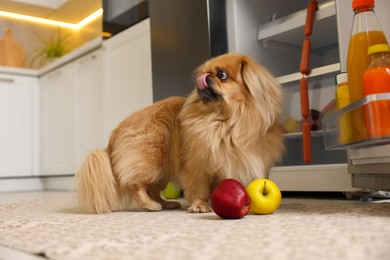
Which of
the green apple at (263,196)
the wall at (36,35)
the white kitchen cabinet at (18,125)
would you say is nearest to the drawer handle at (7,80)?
the white kitchen cabinet at (18,125)

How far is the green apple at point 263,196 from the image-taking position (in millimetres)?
1251

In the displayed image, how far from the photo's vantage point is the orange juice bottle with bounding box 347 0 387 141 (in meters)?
1.21

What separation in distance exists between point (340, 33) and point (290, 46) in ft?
2.25

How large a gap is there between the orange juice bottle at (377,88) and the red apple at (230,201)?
379 millimetres

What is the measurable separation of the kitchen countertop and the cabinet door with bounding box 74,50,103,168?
0.05 meters

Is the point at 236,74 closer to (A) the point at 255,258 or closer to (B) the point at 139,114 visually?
(B) the point at 139,114

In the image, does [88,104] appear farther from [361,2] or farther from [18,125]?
[361,2]

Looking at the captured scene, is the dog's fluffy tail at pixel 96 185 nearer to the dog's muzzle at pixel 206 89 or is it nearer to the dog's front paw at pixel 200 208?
the dog's front paw at pixel 200 208

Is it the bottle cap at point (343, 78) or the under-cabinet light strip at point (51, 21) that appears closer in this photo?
the bottle cap at point (343, 78)

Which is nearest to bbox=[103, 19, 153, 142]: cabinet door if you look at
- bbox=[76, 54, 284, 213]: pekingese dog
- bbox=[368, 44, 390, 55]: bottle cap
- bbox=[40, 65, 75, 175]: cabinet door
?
bbox=[40, 65, 75, 175]: cabinet door

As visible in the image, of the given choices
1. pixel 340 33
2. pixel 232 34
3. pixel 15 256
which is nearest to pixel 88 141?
pixel 232 34

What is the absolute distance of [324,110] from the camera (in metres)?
1.86

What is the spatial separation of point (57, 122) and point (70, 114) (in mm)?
265

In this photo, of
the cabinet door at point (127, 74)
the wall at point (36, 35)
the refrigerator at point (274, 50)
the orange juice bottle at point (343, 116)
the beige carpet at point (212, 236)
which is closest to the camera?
the beige carpet at point (212, 236)
